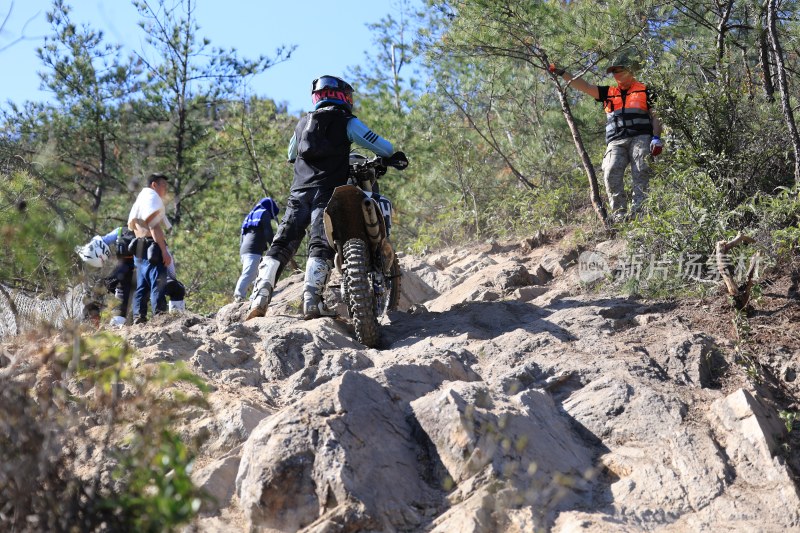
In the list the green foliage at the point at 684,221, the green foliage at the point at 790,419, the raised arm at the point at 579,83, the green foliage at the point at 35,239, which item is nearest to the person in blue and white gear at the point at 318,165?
the green foliage at the point at 684,221

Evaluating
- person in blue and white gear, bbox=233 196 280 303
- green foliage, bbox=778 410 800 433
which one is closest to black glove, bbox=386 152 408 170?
person in blue and white gear, bbox=233 196 280 303

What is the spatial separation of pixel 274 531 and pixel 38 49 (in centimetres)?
1282

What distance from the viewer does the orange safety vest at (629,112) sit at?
26.8 ft

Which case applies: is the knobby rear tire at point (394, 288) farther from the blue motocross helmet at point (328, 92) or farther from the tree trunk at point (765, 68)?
the tree trunk at point (765, 68)

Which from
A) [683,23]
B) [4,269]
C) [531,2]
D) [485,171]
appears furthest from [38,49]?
Answer: [4,269]

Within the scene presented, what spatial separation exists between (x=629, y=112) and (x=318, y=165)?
3.21 m

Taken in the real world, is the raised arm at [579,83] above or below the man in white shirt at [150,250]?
above

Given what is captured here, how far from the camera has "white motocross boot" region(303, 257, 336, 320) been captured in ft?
20.6

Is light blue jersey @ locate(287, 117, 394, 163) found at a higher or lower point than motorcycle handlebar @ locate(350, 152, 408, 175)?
higher

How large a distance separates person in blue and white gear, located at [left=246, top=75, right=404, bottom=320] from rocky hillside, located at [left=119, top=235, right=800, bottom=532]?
48 centimetres

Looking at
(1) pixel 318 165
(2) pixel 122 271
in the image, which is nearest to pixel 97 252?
(2) pixel 122 271

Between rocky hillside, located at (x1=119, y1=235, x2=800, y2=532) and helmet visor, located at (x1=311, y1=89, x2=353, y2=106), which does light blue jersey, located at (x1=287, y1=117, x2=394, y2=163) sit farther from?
rocky hillside, located at (x1=119, y1=235, x2=800, y2=532)

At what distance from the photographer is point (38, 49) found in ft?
46.5

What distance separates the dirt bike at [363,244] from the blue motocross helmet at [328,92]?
489mm
